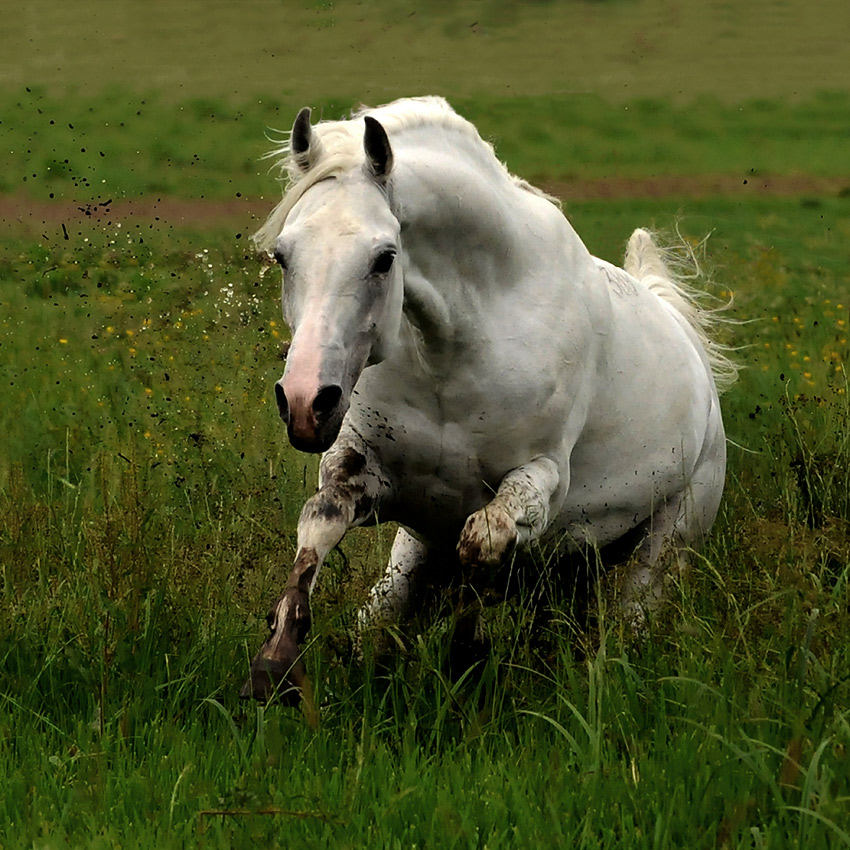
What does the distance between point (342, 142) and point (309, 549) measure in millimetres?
1250

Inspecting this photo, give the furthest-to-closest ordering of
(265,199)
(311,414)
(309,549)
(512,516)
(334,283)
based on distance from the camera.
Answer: (265,199)
(512,516)
(309,549)
(334,283)
(311,414)

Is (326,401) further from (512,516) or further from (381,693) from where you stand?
(381,693)

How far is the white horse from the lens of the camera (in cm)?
408

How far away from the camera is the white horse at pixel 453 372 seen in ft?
13.4

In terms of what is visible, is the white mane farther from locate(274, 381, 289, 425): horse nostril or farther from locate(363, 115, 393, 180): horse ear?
locate(274, 381, 289, 425): horse nostril

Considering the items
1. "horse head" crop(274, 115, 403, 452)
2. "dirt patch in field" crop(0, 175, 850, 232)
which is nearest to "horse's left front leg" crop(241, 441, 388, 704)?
"horse head" crop(274, 115, 403, 452)

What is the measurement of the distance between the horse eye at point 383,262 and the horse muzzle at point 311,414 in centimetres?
42

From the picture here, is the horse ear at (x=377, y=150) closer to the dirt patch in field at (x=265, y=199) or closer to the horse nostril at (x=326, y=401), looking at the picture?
the horse nostril at (x=326, y=401)

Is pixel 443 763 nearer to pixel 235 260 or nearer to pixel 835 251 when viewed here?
pixel 235 260

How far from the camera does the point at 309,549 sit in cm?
456

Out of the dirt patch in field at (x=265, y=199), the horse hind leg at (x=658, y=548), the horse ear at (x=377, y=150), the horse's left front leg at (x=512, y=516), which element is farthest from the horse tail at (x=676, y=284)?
the dirt patch in field at (x=265, y=199)

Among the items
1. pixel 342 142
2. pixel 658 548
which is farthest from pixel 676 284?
pixel 342 142

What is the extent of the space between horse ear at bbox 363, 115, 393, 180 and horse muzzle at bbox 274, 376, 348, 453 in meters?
0.74

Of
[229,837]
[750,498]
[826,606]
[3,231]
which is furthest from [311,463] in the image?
[3,231]
